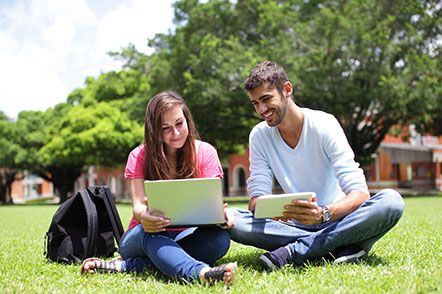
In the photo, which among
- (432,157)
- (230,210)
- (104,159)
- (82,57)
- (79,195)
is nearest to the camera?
(230,210)

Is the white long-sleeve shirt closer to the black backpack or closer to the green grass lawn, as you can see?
the green grass lawn

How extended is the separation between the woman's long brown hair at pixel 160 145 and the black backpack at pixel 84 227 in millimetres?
801

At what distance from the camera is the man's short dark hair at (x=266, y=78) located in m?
3.18

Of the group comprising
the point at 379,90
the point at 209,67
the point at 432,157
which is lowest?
the point at 432,157

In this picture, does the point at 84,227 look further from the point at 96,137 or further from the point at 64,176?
the point at 64,176

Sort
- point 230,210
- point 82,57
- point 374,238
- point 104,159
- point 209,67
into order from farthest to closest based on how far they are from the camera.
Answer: point 104,159 < point 209,67 < point 82,57 < point 230,210 < point 374,238

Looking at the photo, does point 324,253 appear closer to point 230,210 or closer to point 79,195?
point 230,210

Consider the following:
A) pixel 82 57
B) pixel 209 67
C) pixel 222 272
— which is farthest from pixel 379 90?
pixel 222 272

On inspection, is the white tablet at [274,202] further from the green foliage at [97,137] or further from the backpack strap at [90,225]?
the green foliage at [97,137]

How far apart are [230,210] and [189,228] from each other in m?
0.31

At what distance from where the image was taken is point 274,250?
3.20 m

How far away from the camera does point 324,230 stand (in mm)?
3070

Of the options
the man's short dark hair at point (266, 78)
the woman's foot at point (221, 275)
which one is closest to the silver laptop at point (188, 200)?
the woman's foot at point (221, 275)

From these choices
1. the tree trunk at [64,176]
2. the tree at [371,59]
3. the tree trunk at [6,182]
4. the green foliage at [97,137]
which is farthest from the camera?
the tree trunk at [6,182]
